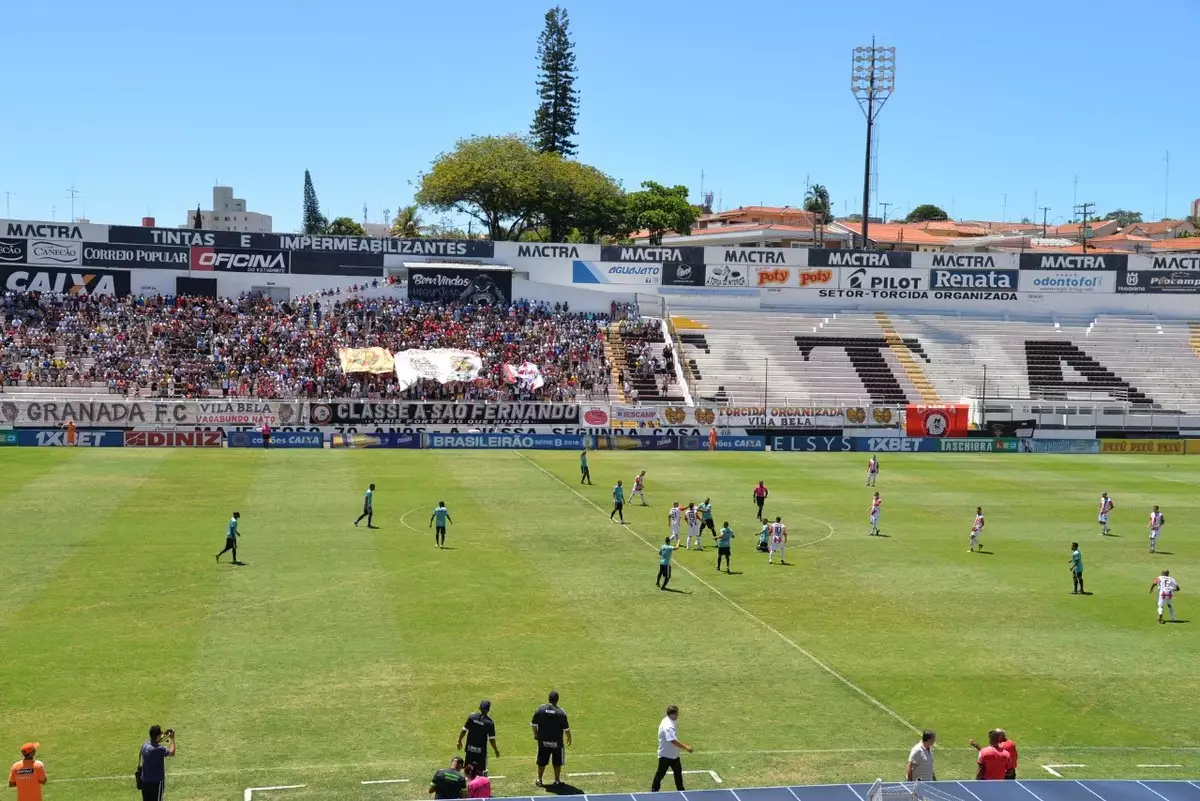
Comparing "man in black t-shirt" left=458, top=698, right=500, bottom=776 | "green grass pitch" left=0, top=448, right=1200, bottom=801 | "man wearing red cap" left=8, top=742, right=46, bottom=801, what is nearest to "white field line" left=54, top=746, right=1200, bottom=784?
"green grass pitch" left=0, top=448, right=1200, bottom=801

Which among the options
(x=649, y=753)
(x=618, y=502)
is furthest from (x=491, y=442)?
(x=649, y=753)

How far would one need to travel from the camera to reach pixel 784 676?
21891 millimetres

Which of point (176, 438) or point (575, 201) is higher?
point (575, 201)

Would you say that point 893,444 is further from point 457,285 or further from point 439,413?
point 457,285

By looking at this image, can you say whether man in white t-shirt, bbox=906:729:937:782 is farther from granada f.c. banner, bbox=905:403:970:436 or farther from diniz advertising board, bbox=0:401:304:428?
granada f.c. banner, bbox=905:403:970:436

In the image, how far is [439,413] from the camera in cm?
6378

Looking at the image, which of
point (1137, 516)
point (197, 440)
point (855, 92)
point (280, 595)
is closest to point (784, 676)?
point (280, 595)

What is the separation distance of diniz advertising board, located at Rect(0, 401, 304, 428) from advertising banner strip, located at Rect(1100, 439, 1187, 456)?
43369 millimetres

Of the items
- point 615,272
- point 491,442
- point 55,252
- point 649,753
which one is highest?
point 615,272

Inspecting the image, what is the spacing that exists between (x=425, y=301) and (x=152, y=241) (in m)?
17.4

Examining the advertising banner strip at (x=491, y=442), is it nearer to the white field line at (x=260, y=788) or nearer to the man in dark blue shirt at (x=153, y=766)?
the white field line at (x=260, y=788)

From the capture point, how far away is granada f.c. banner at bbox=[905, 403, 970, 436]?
67.5 meters

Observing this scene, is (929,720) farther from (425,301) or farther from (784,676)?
(425,301)

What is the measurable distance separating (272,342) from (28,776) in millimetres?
58096
